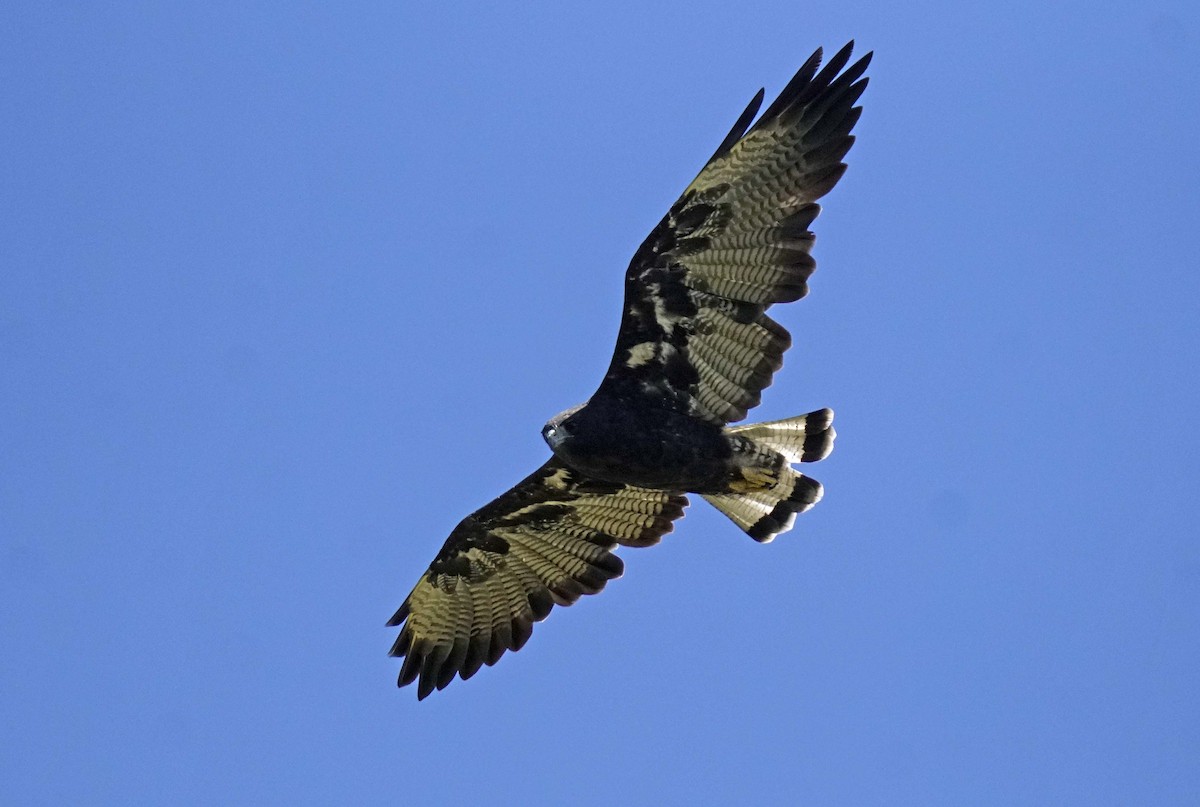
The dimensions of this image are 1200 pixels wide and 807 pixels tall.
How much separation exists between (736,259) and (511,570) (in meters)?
3.39

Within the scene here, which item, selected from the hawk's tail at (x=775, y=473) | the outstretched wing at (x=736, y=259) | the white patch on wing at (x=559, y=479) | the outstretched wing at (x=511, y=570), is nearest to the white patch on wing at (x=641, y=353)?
the outstretched wing at (x=736, y=259)

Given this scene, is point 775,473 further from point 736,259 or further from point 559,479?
point 559,479

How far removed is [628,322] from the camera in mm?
10945

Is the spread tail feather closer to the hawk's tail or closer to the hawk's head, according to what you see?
the hawk's tail

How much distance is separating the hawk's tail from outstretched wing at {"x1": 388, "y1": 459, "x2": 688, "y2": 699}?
78 cm

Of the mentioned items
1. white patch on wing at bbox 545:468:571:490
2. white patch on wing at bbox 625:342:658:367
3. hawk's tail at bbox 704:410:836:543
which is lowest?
hawk's tail at bbox 704:410:836:543

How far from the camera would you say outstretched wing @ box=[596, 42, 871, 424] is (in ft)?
34.3

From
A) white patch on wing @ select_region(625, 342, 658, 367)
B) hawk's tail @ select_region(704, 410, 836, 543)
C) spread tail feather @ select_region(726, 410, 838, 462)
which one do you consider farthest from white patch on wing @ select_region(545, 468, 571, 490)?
spread tail feather @ select_region(726, 410, 838, 462)

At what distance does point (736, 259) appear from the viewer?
420 inches

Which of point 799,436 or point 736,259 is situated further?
point 799,436

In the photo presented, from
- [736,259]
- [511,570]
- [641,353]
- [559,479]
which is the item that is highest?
[736,259]

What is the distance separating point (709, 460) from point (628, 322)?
116 cm

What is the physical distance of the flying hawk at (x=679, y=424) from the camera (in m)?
10.5

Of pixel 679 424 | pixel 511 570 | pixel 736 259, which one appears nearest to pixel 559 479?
pixel 511 570
